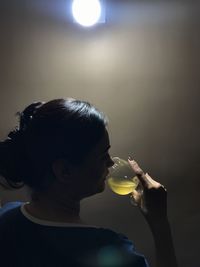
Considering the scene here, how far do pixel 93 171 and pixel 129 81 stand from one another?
26.0 inches

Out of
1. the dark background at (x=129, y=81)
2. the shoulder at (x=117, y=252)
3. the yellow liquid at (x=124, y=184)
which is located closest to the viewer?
the shoulder at (x=117, y=252)

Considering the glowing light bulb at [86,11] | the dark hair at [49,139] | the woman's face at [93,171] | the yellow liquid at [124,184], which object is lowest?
the yellow liquid at [124,184]

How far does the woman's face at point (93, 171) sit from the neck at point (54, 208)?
0.03 metres

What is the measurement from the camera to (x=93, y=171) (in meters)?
0.78

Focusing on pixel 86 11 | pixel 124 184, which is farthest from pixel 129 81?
pixel 124 184

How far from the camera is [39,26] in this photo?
4.53 feet

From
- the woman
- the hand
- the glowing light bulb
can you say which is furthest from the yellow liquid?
the glowing light bulb

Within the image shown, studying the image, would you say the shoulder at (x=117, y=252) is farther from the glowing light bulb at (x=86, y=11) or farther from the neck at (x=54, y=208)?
the glowing light bulb at (x=86, y=11)

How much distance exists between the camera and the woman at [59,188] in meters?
0.71

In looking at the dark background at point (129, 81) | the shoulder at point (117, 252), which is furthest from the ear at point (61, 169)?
the dark background at point (129, 81)

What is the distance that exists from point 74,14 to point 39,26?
0.13 metres

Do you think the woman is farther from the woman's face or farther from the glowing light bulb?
the glowing light bulb

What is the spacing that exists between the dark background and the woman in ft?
1.97

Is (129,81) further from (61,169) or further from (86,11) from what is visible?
(61,169)
